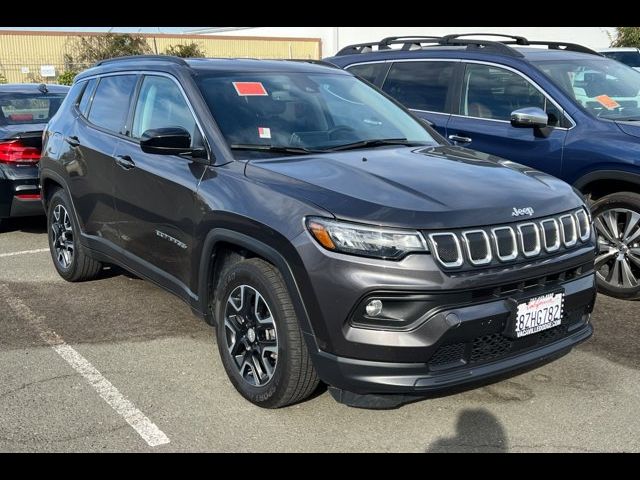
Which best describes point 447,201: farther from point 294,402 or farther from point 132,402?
point 132,402

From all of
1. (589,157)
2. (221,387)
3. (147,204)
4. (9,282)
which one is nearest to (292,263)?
(221,387)

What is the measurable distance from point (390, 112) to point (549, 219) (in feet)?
5.69

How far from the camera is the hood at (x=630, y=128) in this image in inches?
217

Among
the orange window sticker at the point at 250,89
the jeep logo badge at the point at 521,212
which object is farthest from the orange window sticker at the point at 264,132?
the jeep logo badge at the point at 521,212

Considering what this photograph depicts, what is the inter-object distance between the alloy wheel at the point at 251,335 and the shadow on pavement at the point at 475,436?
3.01 feet

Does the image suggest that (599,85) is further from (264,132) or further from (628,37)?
(628,37)

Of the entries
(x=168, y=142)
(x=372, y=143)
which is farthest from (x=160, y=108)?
(x=372, y=143)

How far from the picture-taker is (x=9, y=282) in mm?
6422

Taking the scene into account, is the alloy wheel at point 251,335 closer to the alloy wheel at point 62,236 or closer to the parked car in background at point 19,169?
the alloy wheel at point 62,236

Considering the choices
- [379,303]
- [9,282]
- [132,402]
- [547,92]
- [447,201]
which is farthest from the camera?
[9,282]

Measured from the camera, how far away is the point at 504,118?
6281mm

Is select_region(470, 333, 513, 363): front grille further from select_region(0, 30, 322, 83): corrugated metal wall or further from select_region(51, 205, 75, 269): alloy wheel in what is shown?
select_region(0, 30, 322, 83): corrugated metal wall

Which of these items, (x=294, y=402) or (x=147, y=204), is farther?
(x=147, y=204)

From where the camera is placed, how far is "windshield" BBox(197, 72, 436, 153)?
435 centimetres
